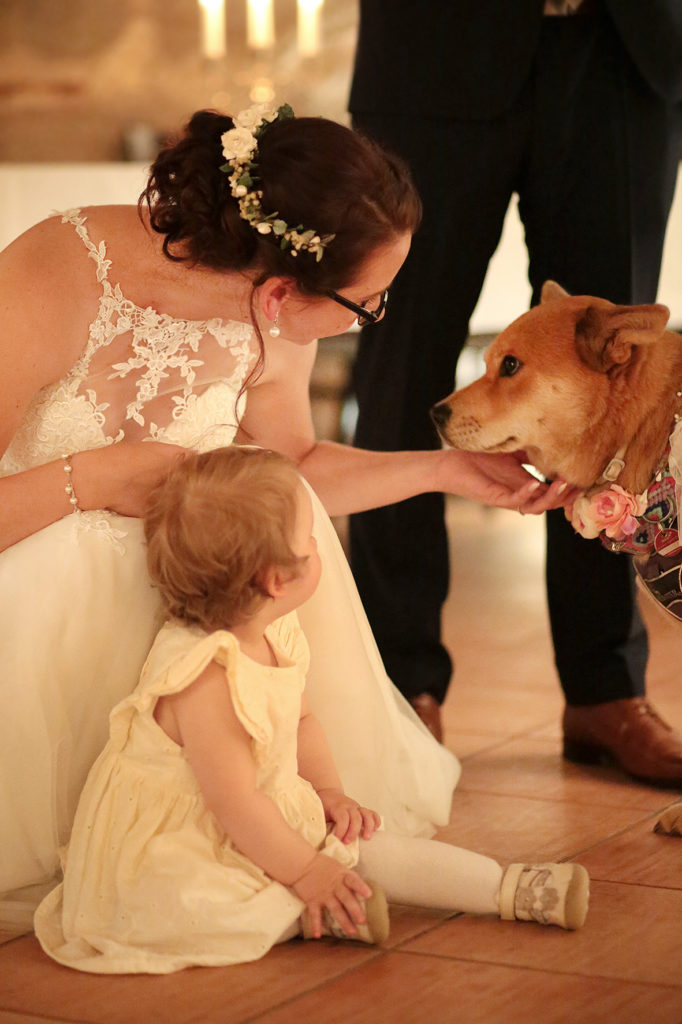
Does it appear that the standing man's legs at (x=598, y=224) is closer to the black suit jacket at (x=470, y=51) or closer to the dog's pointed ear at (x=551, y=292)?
the black suit jacket at (x=470, y=51)

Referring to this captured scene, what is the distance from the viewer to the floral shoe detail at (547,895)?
1.27 meters

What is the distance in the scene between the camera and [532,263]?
200 cm

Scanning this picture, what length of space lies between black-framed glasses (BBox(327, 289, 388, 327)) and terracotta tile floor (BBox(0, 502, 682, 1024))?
683 millimetres

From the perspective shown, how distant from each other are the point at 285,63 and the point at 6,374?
4.97 meters

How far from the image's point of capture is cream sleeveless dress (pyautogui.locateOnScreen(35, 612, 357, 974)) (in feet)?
3.98

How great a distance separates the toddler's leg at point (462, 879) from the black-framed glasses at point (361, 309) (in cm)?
62

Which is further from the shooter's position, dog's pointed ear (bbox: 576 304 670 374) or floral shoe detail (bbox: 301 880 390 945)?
dog's pointed ear (bbox: 576 304 670 374)

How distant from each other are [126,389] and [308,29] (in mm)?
Answer: 4883

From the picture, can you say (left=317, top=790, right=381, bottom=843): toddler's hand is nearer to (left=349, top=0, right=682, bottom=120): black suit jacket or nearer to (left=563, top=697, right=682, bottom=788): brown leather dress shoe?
(left=563, top=697, right=682, bottom=788): brown leather dress shoe

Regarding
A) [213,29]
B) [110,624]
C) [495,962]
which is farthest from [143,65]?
[495,962]

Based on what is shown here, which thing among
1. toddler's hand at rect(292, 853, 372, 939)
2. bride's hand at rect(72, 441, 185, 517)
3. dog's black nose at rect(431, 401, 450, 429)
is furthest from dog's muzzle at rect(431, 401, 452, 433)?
toddler's hand at rect(292, 853, 372, 939)

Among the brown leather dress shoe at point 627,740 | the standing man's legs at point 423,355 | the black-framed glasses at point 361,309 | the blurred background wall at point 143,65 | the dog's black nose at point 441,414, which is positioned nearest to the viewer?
the black-framed glasses at point 361,309

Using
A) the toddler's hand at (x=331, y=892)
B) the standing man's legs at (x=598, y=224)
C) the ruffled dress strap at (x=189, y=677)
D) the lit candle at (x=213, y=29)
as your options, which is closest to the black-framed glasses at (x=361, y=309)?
the ruffled dress strap at (x=189, y=677)

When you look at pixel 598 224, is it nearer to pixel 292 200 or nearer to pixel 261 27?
pixel 292 200
